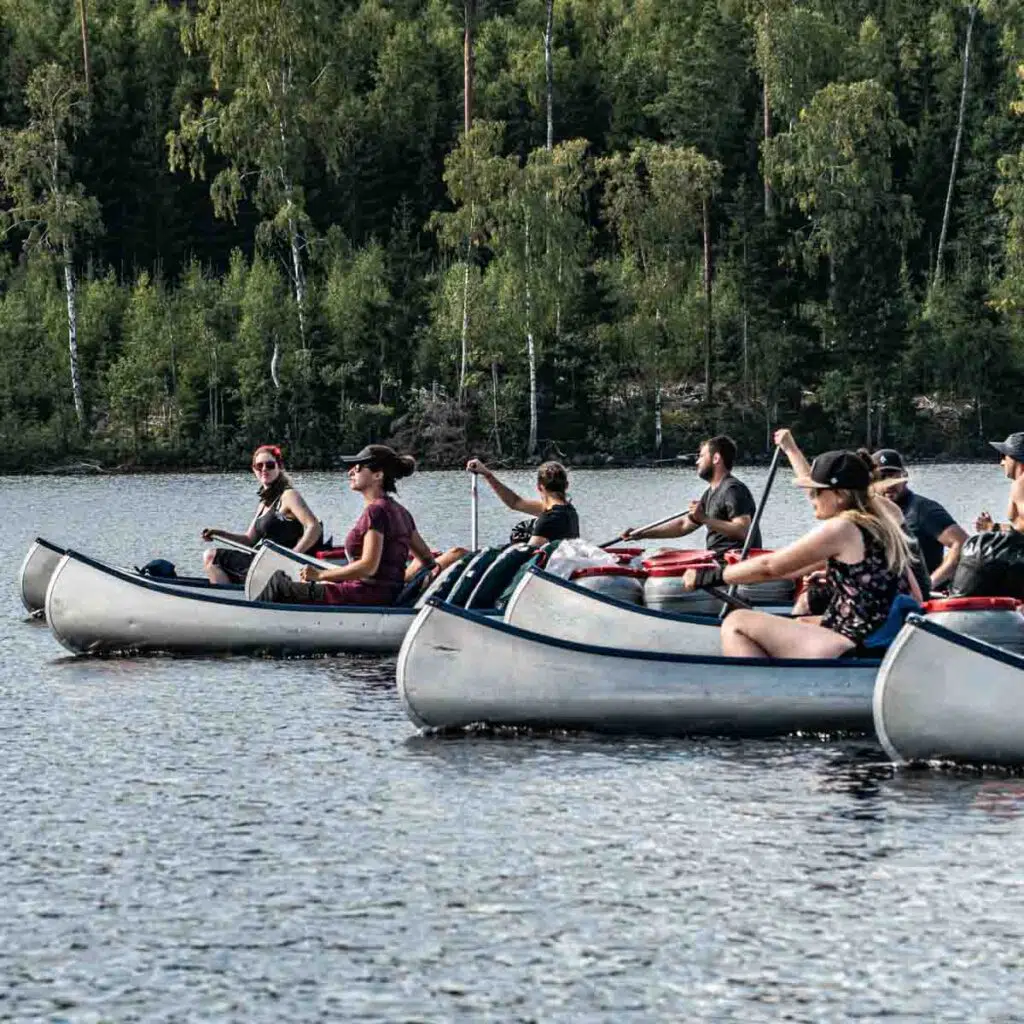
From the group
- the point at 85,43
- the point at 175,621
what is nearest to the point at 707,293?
the point at 85,43

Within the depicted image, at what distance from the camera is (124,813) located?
10047mm

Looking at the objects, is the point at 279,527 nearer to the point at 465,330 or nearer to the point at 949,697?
the point at 949,697

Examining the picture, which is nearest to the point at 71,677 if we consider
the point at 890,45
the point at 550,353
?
the point at 550,353

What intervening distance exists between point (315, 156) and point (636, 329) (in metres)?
16.7

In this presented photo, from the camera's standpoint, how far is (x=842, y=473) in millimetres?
10531

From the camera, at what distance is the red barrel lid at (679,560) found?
14.3 m

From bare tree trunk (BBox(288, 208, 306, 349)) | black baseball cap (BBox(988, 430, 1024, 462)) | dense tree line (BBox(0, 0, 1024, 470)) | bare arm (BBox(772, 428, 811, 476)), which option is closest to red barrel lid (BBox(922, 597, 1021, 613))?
bare arm (BBox(772, 428, 811, 476))

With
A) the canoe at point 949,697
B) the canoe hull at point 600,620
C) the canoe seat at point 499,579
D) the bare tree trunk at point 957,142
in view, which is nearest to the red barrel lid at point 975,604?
the canoe at point 949,697

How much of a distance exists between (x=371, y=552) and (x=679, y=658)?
402 centimetres

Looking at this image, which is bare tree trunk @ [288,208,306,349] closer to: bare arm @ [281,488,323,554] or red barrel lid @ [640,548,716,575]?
bare arm @ [281,488,323,554]

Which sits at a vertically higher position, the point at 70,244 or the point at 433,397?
the point at 70,244

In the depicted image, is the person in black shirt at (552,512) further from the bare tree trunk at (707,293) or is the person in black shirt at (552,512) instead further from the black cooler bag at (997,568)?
the bare tree trunk at (707,293)

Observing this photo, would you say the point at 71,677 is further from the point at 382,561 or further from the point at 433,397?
the point at 433,397

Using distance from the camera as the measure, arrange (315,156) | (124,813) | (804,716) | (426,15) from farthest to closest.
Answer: (426,15), (315,156), (804,716), (124,813)
